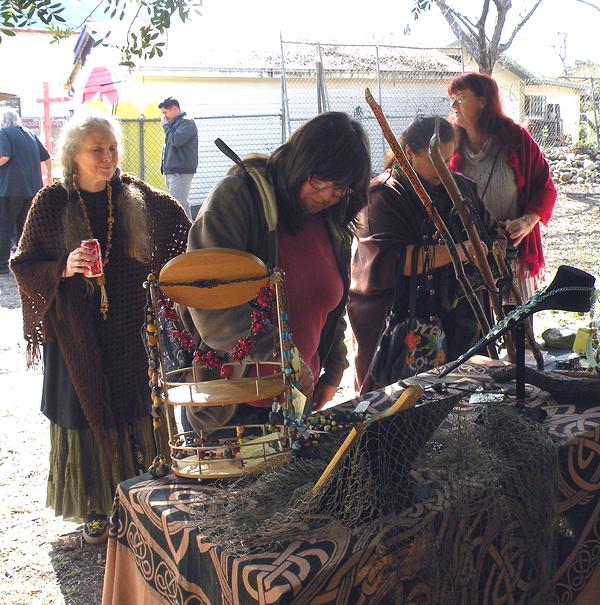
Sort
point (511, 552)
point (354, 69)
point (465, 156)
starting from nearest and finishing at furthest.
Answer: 1. point (511, 552)
2. point (465, 156)
3. point (354, 69)

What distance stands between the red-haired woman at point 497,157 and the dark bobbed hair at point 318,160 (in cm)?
159

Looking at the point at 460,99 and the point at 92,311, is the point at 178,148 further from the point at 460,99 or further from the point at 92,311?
the point at 92,311

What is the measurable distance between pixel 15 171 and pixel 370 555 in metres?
8.14

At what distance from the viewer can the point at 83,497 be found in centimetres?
288

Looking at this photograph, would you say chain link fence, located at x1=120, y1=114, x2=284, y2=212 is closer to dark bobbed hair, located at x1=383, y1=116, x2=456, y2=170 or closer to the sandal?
dark bobbed hair, located at x1=383, y1=116, x2=456, y2=170

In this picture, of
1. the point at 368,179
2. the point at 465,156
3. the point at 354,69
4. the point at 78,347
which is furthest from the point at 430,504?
the point at 354,69

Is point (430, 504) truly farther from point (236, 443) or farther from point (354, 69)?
point (354, 69)

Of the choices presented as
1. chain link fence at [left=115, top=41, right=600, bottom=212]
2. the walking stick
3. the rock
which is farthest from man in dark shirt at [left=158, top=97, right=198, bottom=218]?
the walking stick

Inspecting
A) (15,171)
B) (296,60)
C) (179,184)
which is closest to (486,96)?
(15,171)

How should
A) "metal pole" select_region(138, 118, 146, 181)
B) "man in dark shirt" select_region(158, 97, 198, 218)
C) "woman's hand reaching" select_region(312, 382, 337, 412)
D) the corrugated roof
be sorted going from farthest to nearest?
1. the corrugated roof
2. "metal pole" select_region(138, 118, 146, 181)
3. "man in dark shirt" select_region(158, 97, 198, 218)
4. "woman's hand reaching" select_region(312, 382, 337, 412)

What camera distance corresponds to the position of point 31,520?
10.6 ft

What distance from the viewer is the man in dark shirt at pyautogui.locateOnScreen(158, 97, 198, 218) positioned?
9.23 meters

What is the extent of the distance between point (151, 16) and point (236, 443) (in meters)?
1.59

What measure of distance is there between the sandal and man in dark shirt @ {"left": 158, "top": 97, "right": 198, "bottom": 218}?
6695mm
